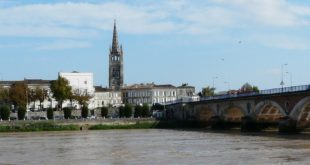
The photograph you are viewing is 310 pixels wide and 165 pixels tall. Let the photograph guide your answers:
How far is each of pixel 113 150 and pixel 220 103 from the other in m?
58.5

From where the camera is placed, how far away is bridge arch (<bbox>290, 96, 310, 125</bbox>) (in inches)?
3317

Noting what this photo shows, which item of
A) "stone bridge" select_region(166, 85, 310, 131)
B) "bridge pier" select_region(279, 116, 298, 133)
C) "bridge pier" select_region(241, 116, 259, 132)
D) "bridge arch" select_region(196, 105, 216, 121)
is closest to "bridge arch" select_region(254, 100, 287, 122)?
"stone bridge" select_region(166, 85, 310, 131)

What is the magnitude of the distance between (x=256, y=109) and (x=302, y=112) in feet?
49.7

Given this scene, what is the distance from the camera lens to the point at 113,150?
201 ft

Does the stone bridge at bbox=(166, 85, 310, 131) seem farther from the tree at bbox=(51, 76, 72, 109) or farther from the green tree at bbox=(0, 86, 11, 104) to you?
the green tree at bbox=(0, 86, 11, 104)

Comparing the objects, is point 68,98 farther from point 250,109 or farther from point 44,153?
→ point 44,153

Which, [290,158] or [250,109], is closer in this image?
[290,158]

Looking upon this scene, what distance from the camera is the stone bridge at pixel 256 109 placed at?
3386 inches

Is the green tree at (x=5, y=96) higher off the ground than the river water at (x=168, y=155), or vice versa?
the green tree at (x=5, y=96)

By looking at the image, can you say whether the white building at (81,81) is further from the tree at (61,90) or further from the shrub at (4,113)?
the shrub at (4,113)

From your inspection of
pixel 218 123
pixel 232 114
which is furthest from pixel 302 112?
pixel 232 114

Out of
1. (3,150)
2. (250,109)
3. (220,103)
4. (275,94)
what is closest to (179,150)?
(3,150)

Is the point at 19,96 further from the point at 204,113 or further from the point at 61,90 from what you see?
the point at 204,113

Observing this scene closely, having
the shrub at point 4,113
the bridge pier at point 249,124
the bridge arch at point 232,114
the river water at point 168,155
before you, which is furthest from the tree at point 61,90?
the river water at point 168,155
